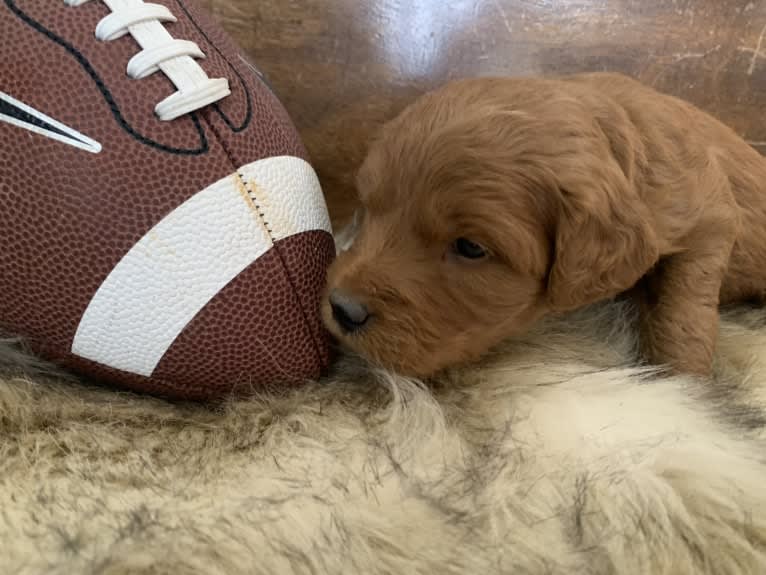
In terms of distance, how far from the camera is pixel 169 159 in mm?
979

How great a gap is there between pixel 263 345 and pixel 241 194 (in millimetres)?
225

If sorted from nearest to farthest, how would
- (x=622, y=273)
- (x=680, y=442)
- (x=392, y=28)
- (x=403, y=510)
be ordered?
(x=403, y=510)
(x=680, y=442)
(x=622, y=273)
(x=392, y=28)

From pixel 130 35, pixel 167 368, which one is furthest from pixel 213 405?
pixel 130 35

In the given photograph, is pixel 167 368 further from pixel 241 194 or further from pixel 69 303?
pixel 241 194

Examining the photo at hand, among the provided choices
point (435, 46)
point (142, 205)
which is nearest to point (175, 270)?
point (142, 205)

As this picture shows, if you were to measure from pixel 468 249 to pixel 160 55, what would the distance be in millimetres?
513

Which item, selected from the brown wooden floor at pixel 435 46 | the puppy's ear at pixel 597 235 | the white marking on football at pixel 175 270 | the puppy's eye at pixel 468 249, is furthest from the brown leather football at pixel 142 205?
the brown wooden floor at pixel 435 46

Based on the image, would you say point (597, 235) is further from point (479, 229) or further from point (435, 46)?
point (435, 46)

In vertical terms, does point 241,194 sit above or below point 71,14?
below

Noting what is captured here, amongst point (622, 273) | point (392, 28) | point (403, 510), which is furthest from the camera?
point (392, 28)

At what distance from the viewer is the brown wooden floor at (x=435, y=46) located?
174 cm

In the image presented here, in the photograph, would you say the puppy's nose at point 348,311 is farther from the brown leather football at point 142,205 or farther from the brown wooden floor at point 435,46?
the brown wooden floor at point 435,46

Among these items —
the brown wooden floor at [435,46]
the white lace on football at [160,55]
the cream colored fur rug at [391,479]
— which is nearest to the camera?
the cream colored fur rug at [391,479]

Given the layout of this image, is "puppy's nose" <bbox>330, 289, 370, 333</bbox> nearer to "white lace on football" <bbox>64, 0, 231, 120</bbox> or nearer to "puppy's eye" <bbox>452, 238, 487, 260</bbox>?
"puppy's eye" <bbox>452, 238, 487, 260</bbox>
